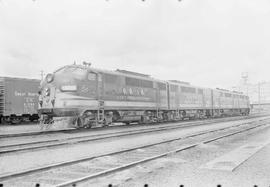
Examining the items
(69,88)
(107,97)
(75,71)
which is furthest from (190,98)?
(69,88)

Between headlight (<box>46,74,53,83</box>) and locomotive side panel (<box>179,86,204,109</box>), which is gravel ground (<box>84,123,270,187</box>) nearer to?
headlight (<box>46,74,53,83</box>)

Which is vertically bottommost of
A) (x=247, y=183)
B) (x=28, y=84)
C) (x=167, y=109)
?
(x=247, y=183)

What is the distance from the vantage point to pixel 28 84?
86.3ft

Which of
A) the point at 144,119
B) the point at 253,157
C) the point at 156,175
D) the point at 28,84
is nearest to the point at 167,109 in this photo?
the point at 144,119

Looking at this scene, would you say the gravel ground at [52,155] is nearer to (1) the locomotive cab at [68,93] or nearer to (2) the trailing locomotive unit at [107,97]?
(1) the locomotive cab at [68,93]

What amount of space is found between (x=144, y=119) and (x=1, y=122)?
37.9 ft

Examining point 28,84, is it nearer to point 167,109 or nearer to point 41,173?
point 167,109

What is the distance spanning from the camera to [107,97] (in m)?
19.1

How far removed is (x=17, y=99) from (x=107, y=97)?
9.62 m

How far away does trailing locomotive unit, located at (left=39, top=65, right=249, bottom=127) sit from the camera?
1706 centimetres

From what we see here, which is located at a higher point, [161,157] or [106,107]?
[106,107]

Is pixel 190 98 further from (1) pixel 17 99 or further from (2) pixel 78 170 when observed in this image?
(2) pixel 78 170

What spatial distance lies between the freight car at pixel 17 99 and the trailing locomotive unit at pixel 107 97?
7.77m

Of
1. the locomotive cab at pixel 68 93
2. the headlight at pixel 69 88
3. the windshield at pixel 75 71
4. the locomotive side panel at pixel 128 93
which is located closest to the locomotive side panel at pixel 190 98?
the locomotive side panel at pixel 128 93
